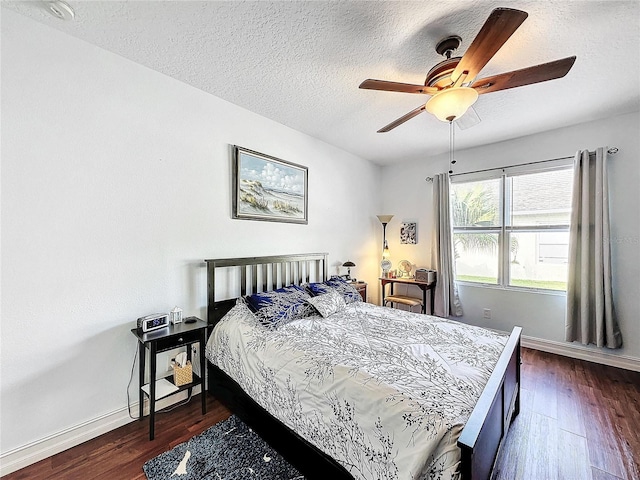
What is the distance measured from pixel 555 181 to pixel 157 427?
16.0 ft

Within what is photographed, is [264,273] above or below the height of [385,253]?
below

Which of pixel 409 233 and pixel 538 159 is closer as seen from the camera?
pixel 538 159

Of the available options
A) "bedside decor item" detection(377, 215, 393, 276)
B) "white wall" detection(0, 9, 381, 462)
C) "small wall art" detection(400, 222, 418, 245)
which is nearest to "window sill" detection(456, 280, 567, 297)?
"small wall art" detection(400, 222, 418, 245)

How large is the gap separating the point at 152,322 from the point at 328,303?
148 cm

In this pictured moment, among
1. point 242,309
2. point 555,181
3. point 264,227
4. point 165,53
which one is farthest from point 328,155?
point 555,181

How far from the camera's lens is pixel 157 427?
1.95m

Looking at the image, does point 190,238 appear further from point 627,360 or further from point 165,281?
point 627,360

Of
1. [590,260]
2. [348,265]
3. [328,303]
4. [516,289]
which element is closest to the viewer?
[328,303]

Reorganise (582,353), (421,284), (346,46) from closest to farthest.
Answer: (346,46) → (582,353) → (421,284)

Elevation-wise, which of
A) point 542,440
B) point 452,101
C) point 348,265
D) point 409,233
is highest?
point 452,101

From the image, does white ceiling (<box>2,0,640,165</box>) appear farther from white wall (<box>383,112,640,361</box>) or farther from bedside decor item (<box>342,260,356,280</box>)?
bedside decor item (<box>342,260,356,280</box>)

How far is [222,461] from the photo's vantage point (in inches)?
64.4

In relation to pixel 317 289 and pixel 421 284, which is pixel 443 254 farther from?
pixel 317 289

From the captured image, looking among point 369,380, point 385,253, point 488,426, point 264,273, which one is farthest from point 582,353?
point 264,273
